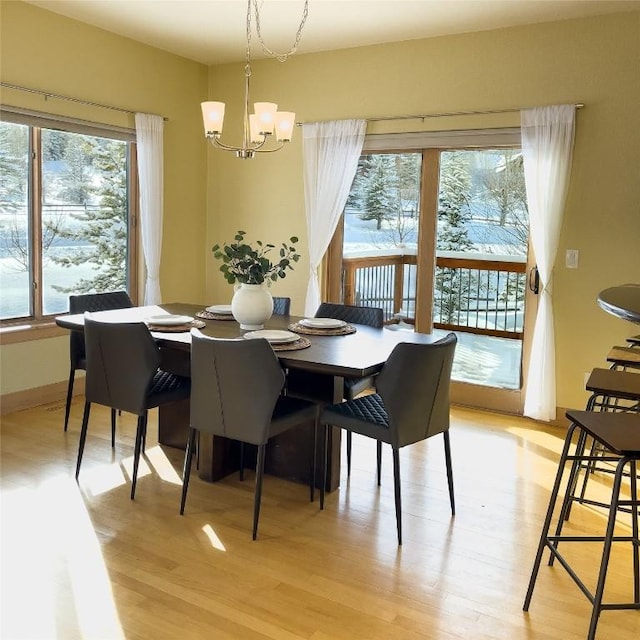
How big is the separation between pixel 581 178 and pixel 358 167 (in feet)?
5.79

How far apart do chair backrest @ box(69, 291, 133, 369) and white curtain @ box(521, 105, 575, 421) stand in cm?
286

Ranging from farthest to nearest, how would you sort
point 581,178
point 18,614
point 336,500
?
point 581,178
point 336,500
point 18,614

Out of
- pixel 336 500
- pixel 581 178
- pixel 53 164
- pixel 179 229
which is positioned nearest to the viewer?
pixel 336 500

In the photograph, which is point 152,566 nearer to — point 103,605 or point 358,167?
point 103,605

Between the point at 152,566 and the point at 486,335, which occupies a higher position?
the point at 486,335

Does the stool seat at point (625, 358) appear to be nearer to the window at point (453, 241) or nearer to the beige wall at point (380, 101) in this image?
the beige wall at point (380, 101)

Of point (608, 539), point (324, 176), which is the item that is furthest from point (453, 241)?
point (608, 539)

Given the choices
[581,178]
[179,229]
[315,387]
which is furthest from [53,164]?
[581,178]

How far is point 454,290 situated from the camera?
5.30 metres

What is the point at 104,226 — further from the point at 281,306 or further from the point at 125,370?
the point at 125,370

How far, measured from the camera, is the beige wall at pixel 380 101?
4.50 m

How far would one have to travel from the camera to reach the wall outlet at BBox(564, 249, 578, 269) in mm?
4695

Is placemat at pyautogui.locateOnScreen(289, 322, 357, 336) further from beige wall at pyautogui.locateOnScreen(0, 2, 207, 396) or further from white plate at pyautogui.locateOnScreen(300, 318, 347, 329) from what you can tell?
beige wall at pyautogui.locateOnScreen(0, 2, 207, 396)

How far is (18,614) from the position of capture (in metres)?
2.37
